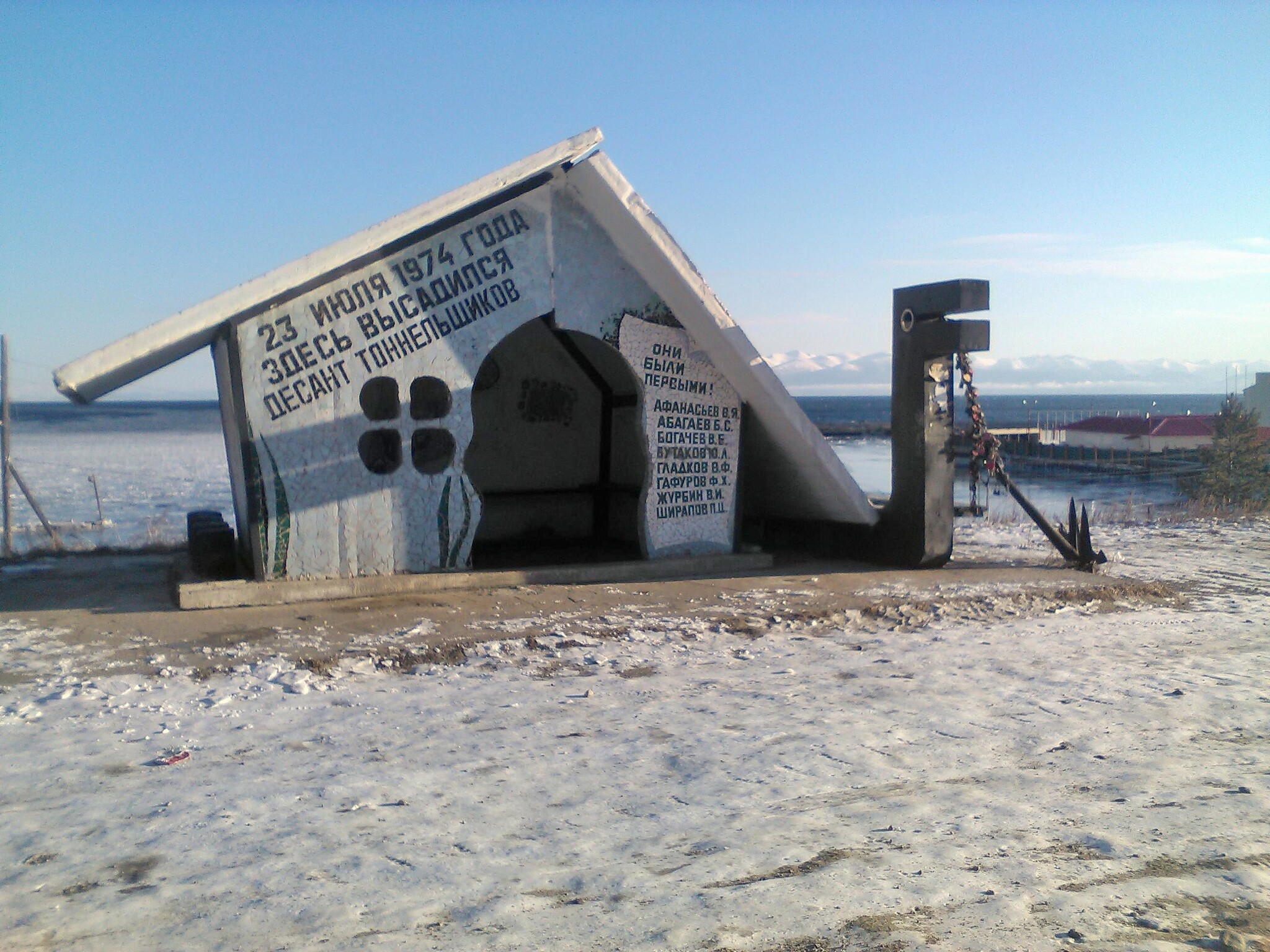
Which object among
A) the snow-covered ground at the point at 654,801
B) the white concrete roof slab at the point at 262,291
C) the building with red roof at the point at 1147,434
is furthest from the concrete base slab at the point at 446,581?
the building with red roof at the point at 1147,434

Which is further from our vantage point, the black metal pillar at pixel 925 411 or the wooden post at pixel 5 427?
the wooden post at pixel 5 427

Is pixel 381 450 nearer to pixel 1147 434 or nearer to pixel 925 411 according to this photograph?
pixel 925 411

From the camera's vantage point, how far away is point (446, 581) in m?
8.45

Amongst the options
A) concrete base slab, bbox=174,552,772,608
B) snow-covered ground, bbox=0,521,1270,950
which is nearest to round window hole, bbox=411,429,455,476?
concrete base slab, bbox=174,552,772,608

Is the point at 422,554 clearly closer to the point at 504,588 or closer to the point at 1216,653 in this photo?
the point at 504,588

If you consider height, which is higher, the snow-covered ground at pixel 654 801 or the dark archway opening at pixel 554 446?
the dark archway opening at pixel 554 446

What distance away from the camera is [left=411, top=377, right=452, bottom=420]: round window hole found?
853 centimetres

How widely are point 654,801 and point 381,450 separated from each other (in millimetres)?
5915

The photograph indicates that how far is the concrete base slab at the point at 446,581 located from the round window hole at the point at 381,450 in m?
0.95

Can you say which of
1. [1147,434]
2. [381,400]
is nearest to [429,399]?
[381,400]

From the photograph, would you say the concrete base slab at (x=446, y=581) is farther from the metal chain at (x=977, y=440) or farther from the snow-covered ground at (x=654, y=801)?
the metal chain at (x=977, y=440)

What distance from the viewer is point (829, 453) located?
377 inches

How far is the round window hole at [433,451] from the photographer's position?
859 cm

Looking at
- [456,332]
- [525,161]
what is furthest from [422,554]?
[525,161]
